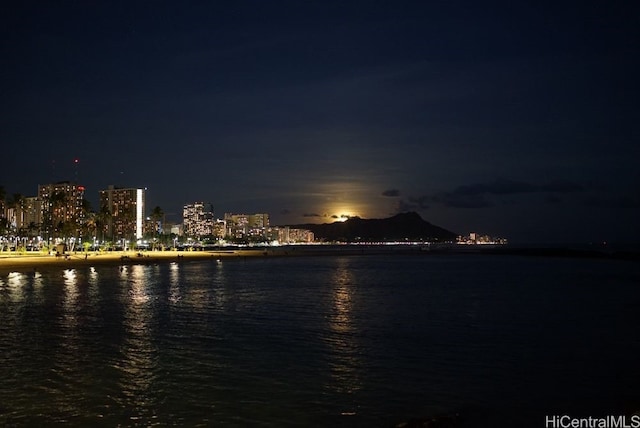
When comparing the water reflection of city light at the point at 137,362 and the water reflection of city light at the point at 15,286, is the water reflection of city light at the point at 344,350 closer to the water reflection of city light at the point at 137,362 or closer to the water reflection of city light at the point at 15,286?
the water reflection of city light at the point at 137,362

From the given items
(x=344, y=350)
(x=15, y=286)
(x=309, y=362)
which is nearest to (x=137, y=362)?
(x=309, y=362)

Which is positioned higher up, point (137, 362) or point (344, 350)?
point (137, 362)

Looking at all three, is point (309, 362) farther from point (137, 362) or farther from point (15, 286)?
point (15, 286)

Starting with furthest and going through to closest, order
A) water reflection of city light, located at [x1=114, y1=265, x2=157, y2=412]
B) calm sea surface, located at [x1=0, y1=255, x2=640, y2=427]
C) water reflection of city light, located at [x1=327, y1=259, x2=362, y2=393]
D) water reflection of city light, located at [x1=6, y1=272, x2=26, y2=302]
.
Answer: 1. water reflection of city light, located at [x1=6, y1=272, x2=26, y2=302]
2. water reflection of city light, located at [x1=327, y1=259, x2=362, y2=393]
3. water reflection of city light, located at [x1=114, y1=265, x2=157, y2=412]
4. calm sea surface, located at [x1=0, y1=255, x2=640, y2=427]

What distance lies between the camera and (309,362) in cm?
1672

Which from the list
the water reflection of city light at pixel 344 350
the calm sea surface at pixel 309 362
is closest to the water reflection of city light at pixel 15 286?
the calm sea surface at pixel 309 362

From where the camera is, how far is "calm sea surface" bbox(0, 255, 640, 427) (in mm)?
12039

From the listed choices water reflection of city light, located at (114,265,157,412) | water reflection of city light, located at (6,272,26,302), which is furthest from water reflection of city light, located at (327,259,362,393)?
water reflection of city light, located at (6,272,26,302)

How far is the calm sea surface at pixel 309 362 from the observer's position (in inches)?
474

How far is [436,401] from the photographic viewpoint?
12812 mm

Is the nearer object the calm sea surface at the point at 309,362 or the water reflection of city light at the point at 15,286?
the calm sea surface at the point at 309,362

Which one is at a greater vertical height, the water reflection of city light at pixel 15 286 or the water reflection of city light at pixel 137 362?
the water reflection of city light at pixel 15 286

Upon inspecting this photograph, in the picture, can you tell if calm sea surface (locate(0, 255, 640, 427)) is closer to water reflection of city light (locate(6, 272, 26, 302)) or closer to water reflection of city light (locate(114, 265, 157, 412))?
water reflection of city light (locate(114, 265, 157, 412))

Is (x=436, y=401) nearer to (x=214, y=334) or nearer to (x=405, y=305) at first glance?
(x=214, y=334)
